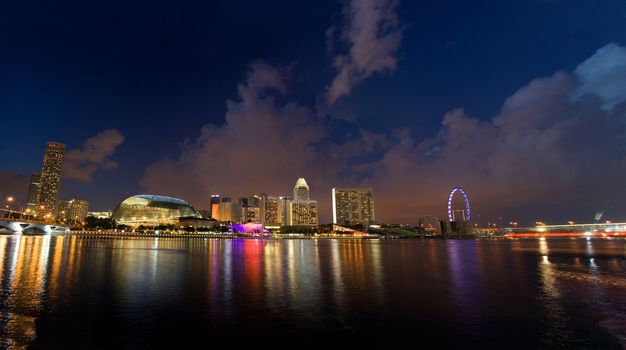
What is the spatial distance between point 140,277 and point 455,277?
29812 millimetres

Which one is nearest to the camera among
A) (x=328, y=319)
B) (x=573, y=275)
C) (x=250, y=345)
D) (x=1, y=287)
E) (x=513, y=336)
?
(x=250, y=345)

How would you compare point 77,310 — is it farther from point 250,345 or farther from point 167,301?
point 250,345

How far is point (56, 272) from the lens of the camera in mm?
33531

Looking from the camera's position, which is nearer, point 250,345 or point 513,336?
point 250,345

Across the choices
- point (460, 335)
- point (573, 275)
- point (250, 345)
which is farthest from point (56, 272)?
point (573, 275)

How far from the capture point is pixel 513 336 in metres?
15.3

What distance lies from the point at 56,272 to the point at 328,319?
30.2 meters

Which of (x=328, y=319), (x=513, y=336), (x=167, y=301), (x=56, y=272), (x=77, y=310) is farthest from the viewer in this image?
(x=56, y=272)

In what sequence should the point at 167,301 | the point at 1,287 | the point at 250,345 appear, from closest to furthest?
the point at 250,345
the point at 167,301
the point at 1,287

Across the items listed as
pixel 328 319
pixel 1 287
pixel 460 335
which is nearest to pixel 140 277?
pixel 1 287

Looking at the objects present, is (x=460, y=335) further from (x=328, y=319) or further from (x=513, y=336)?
(x=328, y=319)

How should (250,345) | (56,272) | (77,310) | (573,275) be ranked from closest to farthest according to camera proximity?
(250,345)
(77,310)
(56,272)
(573,275)

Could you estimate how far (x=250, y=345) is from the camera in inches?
540

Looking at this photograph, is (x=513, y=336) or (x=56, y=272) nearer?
(x=513, y=336)
